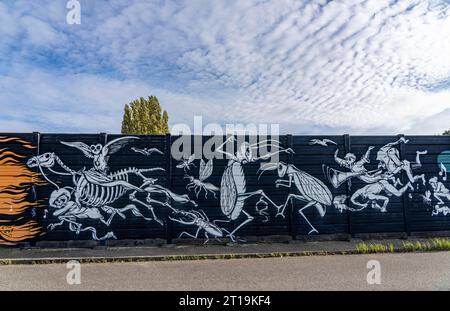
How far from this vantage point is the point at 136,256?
7.04 m

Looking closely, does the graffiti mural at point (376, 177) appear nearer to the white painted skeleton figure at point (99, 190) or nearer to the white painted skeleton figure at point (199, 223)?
the white painted skeleton figure at point (199, 223)

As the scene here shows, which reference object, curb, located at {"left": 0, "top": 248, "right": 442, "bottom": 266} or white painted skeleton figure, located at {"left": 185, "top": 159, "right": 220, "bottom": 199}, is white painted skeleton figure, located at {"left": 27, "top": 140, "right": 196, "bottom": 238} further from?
curb, located at {"left": 0, "top": 248, "right": 442, "bottom": 266}

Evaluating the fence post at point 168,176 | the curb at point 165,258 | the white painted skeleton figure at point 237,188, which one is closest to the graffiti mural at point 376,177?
the curb at point 165,258

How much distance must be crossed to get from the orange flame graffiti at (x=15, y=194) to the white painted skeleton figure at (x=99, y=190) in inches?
11.1

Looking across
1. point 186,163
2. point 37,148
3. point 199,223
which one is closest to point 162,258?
point 199,223

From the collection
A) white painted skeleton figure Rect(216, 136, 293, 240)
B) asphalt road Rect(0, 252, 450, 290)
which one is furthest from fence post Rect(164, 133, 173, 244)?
asphalt road Rect(0, 252, 450, 290)

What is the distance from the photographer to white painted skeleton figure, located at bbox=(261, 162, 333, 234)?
8.50 metres

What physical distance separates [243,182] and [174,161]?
5.70 ft

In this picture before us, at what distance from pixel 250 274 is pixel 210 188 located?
9.44 ft

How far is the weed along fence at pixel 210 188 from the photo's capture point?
793 cm

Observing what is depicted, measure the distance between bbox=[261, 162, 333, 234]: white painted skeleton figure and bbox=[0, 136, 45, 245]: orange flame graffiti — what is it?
545 cm

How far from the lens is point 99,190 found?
806cm
